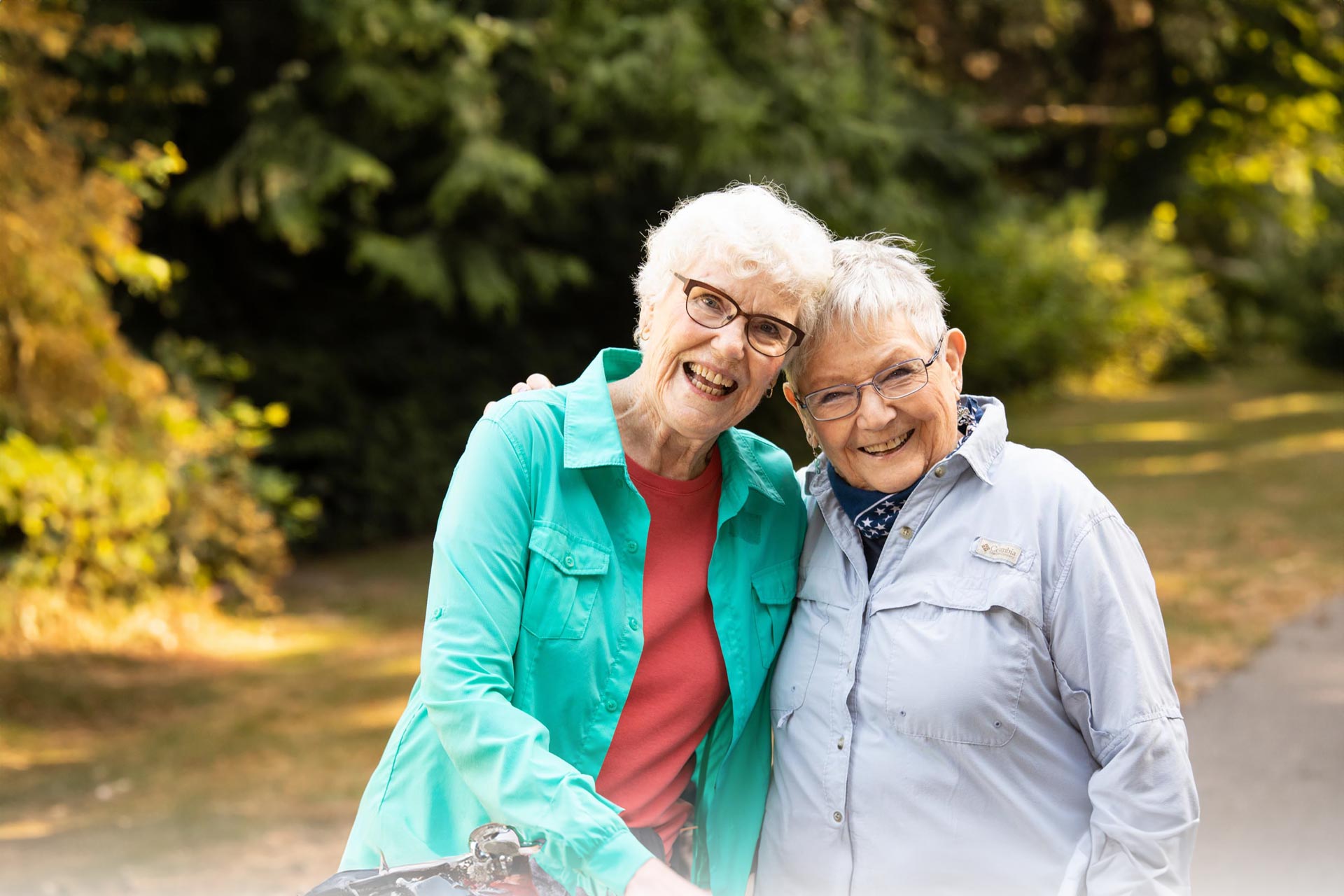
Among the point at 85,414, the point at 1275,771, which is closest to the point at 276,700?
the point at 85,414

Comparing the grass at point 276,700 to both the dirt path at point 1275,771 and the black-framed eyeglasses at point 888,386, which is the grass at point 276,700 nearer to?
the dirt path at point 1275,771

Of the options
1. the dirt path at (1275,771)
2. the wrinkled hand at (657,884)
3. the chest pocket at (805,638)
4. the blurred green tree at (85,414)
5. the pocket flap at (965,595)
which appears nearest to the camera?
the wrinkled hand at (657,884)

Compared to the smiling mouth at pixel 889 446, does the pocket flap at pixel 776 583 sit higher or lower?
lower

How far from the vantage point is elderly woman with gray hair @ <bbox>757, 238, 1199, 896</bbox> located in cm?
207

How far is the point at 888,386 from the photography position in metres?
2.32

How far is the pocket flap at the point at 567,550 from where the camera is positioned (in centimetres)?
213

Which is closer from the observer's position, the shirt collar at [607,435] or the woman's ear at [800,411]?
the shirt collar at [607,435]

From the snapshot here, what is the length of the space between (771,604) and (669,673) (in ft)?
0.80

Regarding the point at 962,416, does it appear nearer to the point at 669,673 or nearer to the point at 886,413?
the point at 886,413

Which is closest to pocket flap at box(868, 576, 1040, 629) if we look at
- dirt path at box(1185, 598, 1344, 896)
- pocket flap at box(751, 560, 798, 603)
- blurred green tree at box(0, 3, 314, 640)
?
pocket flap at box(751, 560, 798, 603)

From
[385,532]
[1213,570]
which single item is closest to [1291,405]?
Result: [1213,570]

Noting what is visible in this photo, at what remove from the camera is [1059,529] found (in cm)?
215

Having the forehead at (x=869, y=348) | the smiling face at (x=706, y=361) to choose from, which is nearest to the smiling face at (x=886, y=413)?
the forehead at (x=869, y=348)

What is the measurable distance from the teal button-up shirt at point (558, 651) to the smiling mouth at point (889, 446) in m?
0.21
